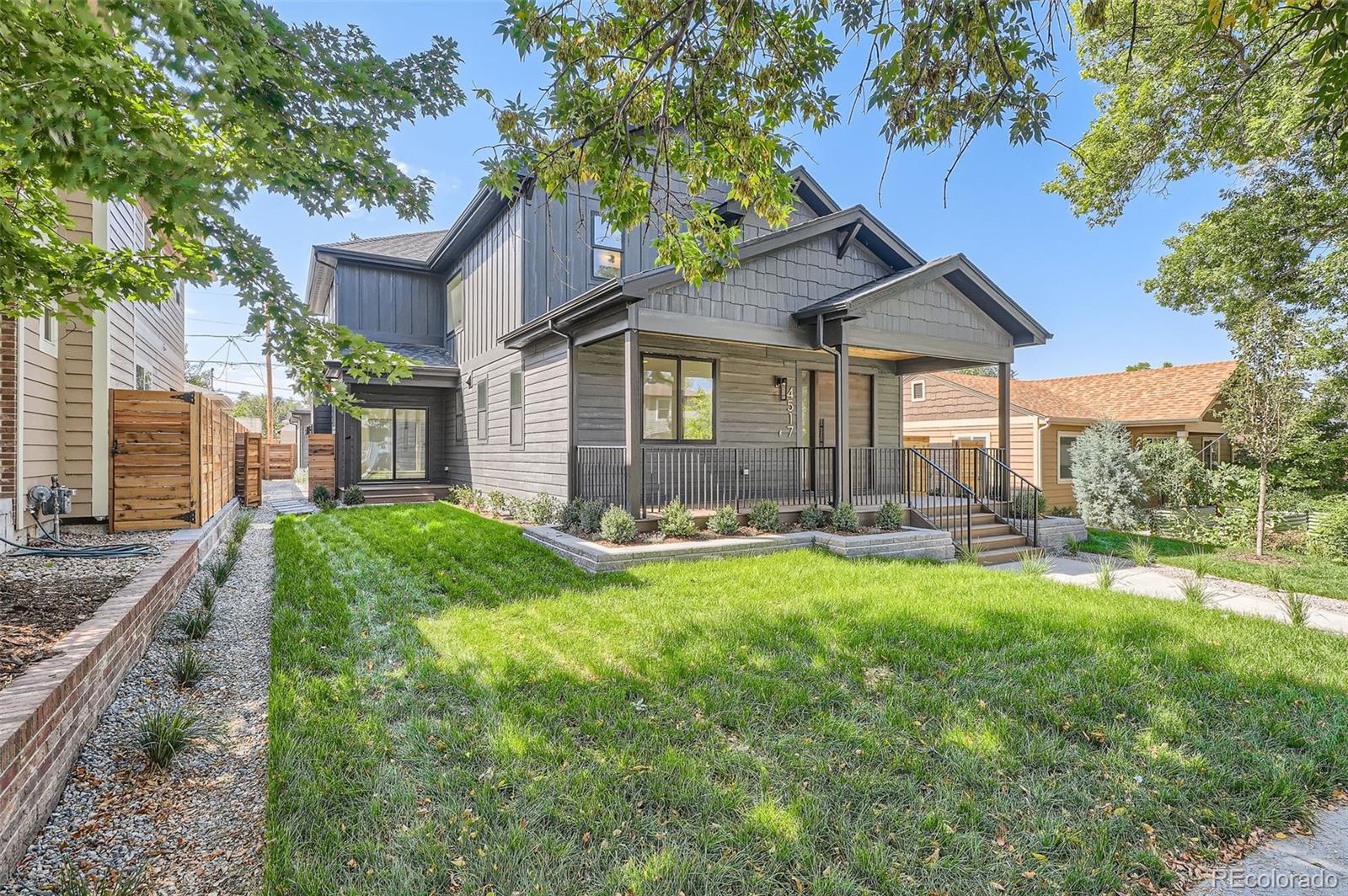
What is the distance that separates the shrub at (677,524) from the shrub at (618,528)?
1.55 ft

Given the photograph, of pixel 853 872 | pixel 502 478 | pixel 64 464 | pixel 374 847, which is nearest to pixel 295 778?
pixel 374 847

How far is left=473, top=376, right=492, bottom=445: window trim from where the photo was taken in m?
12.2

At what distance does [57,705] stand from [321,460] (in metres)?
12.9

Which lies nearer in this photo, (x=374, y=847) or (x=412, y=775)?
(x=374, y=847)

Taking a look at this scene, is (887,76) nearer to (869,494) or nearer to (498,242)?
(869,494)

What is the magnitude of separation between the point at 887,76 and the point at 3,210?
5.22 metres

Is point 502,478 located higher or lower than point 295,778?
higher

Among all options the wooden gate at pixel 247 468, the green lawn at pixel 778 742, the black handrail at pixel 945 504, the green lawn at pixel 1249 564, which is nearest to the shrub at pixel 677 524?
the green lawn at pixel 778 742

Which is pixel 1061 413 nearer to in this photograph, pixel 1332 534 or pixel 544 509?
pixel 1332 534

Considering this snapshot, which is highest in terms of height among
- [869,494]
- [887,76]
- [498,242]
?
[498,242]

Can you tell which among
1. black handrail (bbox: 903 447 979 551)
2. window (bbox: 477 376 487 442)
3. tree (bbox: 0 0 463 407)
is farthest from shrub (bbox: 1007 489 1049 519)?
window (bbox: 477 376 487 442)

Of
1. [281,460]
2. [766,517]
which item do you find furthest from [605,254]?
[281,460]

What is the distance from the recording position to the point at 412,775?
8.68 ft

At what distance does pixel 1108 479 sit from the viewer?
1330 centimetres
